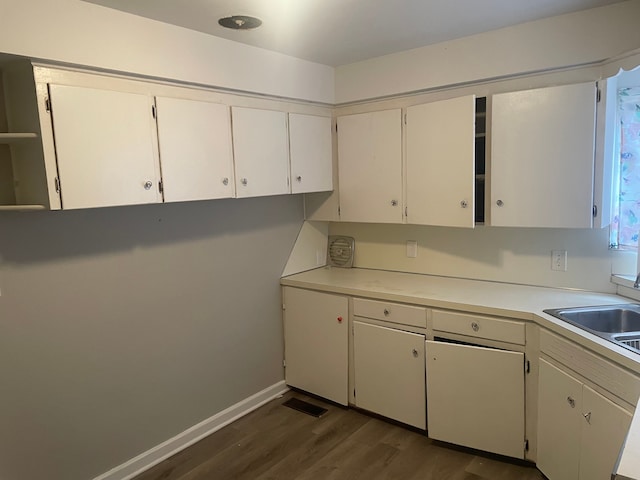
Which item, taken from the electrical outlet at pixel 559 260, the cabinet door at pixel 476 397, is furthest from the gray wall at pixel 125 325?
the electrical outlet at pixel 559 260

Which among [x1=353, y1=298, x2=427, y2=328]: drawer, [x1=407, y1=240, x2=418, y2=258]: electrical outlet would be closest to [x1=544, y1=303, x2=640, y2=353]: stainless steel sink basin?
[x1=353, y1=298, x2=427, y2=328]: drawer

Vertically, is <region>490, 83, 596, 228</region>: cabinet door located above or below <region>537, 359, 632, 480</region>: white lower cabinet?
above

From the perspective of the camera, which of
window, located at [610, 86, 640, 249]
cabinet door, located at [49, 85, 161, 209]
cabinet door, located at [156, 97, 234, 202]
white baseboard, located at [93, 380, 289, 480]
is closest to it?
cabinet door, located at [49, 85, 161, 209]

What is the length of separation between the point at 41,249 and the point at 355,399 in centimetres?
213

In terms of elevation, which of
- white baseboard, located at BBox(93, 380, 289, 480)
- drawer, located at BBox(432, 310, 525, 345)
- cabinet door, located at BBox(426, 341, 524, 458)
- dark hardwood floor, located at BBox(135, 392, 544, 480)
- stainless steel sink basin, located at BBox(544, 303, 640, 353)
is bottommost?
dark hardwood floor, located at BBox(135, 392, 544, 480)

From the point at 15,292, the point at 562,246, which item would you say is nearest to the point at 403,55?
the point at 562,246

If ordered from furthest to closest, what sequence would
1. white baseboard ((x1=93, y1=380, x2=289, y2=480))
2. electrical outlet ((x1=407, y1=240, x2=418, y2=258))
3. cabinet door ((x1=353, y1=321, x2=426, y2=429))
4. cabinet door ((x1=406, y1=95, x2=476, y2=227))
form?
1. electrical outlet ((x1=407, y1=240, x2=418, y2=258))
2. cabinet door ((x1=353, y1=321, x2=426, y2=429))
3. cabinet door ((x1=406, y1=95, x2=476, y2=227))
4. white baseboard ((x1=93, y1=380, x2=289, y2=480))

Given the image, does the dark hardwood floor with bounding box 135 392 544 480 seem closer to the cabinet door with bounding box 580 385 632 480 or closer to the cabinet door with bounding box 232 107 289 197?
the cabinet door with bounding box 580 385 632 480

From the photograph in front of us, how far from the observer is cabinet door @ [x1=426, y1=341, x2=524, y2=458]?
2494 millimetres

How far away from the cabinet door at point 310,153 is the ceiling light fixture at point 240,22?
0.78m

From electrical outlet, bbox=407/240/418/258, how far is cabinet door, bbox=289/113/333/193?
73cm

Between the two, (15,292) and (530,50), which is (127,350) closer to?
(15,292)

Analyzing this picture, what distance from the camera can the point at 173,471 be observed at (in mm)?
2656

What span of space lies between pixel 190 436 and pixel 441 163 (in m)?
2.32
